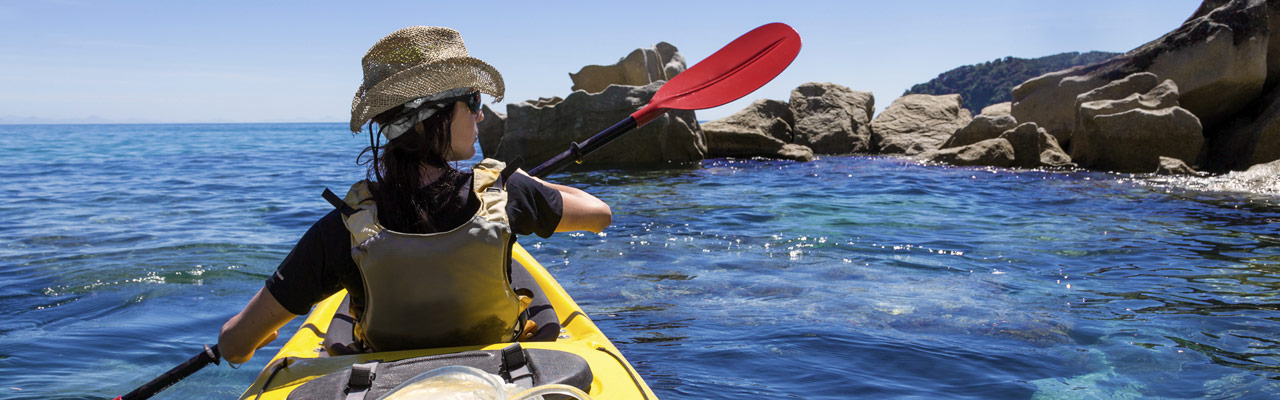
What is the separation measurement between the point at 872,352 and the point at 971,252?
2.97m

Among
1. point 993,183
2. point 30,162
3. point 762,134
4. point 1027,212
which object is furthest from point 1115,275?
point 30,162

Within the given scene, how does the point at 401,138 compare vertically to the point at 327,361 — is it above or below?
above

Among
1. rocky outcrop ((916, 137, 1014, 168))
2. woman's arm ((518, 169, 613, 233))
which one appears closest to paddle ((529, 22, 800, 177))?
woman's arm ((518, 169, 613, 233))

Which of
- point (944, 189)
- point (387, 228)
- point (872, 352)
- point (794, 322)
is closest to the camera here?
point (387, 228)

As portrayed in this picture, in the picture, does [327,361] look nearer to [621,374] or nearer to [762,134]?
[621,374]

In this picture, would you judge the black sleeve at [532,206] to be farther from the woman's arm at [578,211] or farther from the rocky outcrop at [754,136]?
the rocky outcrop at [754,136]

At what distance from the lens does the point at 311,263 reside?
1.77 meters

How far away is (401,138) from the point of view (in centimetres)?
184

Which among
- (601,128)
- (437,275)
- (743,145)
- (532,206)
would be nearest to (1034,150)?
(743,145)

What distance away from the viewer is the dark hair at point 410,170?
1774 mm

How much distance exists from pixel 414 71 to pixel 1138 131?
41.0ft

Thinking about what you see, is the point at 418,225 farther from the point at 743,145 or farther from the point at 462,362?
the point at 743,145

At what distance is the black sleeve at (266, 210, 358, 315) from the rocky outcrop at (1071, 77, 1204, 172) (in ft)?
40.9

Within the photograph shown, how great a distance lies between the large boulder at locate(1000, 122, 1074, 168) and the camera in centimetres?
1295
